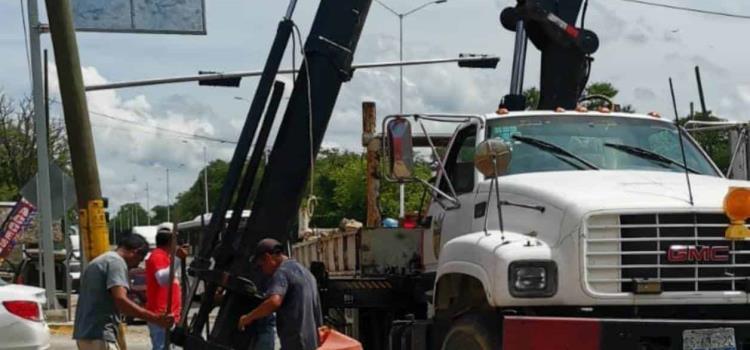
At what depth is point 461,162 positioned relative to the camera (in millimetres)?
9062

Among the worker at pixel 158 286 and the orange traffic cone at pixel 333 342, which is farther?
the worker at pixel 158 286

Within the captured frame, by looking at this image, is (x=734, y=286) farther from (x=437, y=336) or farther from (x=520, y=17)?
(x=520, y=17)

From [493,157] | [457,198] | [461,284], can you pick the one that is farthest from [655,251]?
[457,198]

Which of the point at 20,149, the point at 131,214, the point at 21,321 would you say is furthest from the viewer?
the point at 131,214

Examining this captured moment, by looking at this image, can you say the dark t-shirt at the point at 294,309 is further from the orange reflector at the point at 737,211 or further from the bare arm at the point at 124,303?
the orange reflector at the point at 737,211

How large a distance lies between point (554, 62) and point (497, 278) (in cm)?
399

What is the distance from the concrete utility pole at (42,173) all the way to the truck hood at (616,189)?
13.7 m

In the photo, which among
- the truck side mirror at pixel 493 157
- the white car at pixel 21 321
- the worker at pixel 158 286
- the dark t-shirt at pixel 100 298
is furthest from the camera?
the white car at pixel 21 321

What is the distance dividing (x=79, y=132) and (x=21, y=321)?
323 cm

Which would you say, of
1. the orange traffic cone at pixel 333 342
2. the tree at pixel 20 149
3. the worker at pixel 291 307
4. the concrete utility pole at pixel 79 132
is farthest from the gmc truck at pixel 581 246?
the tree at pixel 20 149

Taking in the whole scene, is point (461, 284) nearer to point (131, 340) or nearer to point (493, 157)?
Answer: point (493, 157)

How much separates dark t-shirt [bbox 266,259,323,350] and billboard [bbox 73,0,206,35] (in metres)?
14.4

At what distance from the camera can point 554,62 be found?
1044 cm

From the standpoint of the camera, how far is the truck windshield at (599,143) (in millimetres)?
8406
